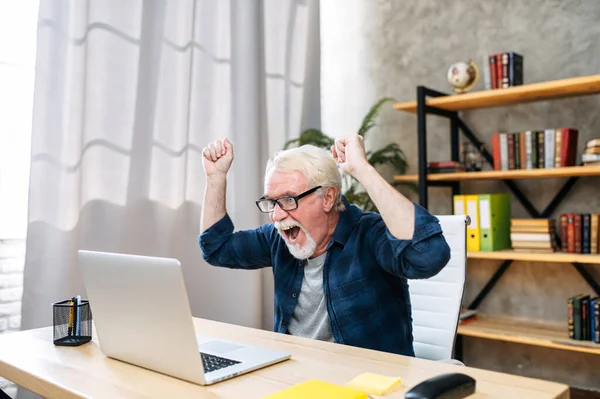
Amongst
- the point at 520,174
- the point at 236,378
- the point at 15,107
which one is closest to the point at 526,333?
the point at 520,174

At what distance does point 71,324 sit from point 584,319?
224 centimetres

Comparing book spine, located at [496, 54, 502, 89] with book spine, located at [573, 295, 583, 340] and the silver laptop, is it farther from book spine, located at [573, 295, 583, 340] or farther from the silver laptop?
the silver laptop

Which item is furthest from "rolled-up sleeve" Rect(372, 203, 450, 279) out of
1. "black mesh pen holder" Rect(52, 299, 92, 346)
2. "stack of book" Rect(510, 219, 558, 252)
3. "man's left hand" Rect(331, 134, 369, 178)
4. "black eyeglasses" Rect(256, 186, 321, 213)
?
"stack of book" Rect(510, 219, 558, 252)

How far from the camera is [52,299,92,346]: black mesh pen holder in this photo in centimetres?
137

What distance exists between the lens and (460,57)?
326cm

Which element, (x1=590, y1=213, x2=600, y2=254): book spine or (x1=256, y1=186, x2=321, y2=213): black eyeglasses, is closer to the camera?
(x1=256, y1=186, x2=321, y2=213): black eyeglasses

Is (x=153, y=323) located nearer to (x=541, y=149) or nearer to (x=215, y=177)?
(x=215, y=177)

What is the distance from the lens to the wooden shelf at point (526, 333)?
2498 millimetres

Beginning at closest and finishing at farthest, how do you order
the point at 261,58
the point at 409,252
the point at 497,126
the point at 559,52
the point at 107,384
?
the point at 107,384 < the point at 409,252 < the point at 559,52 < the point at 497,126 < the point at 261,58

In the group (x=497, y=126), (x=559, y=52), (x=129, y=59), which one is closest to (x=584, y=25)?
(x=559, y=52)

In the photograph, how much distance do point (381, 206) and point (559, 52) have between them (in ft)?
6.76

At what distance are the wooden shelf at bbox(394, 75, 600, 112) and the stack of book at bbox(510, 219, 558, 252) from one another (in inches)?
24.5

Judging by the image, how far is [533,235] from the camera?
271 cm

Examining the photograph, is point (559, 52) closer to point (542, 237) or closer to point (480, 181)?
point (480, 181)
